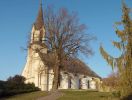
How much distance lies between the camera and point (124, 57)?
20859 mm

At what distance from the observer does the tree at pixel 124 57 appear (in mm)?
20466

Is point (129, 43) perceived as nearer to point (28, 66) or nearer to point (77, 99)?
point (77, 99)

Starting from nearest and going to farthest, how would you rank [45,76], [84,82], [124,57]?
[124,57]
[45,76]
[84,82]

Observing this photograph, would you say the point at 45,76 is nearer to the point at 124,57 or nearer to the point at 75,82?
the point at 75,82

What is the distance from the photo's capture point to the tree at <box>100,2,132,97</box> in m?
20.5

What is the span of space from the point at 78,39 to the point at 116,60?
2486cm

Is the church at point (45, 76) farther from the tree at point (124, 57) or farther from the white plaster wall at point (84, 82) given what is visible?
the tree at point (124, 57)

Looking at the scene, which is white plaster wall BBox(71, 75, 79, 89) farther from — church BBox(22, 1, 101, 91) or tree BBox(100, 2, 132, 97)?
tree BBox(100, 2, 132, 97)

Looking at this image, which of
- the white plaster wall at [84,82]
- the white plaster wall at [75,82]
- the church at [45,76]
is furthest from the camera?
the white plaster wall at [84,82]

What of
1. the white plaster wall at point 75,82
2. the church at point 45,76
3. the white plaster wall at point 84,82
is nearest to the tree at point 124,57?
the church at point 45,76

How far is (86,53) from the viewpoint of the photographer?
46.1 meters

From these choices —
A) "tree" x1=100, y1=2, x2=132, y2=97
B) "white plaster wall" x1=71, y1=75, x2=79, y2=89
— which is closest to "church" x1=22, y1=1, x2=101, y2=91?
"white plaster wall" x1=71, y1=75, x2=79, y2=89

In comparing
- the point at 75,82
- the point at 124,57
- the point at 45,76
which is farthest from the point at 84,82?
the point at 124,57

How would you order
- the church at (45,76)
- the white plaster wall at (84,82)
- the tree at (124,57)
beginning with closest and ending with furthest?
the tree at (124,57) < the church at (45,76) < the white plaster wall at (84,82)
